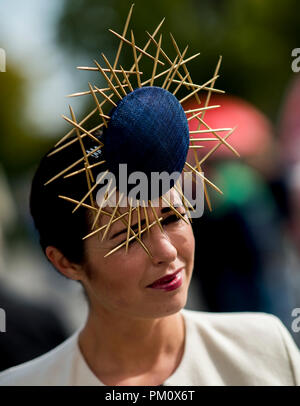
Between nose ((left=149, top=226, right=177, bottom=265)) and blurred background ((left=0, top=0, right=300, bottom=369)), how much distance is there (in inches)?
22.3

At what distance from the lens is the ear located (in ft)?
5.28

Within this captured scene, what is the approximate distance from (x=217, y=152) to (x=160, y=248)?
7.43ft

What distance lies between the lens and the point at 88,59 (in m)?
10.7

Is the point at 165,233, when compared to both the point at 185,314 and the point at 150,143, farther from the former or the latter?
the point at 185,314

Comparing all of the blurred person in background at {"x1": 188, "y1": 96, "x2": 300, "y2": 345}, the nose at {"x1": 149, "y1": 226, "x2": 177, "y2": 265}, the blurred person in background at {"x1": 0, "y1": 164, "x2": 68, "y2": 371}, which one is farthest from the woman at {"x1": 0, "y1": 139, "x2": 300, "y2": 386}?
the blurred person in background at {"x1": 188, "y1": 96, "x2": 300, "y2": 345}

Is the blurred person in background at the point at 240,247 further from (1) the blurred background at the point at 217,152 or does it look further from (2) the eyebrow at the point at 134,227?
(2) the eyebrow at the point at 134,227

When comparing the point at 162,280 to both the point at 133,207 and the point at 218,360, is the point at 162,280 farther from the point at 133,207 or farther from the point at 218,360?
the point at 218,360

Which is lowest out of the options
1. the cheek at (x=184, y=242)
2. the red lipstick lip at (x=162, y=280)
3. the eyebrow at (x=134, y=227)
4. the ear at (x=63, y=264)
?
the ear at (x=63, y=264)

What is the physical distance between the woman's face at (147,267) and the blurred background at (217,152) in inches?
17.4

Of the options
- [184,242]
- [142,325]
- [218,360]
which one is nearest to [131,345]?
[142,325]

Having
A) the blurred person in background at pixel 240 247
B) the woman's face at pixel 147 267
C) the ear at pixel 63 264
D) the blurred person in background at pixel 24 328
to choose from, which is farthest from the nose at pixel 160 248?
the blurred person in background at pixel 240 247

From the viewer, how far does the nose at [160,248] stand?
1.41m

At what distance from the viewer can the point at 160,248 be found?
1.41m

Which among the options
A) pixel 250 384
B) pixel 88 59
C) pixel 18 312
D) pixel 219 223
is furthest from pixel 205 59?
pixel 250 384
